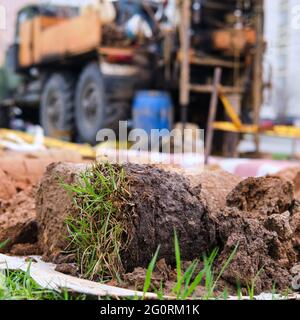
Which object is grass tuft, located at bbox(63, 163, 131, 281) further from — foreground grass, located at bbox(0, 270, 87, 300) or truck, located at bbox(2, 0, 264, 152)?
truck, located at bbox(2, 0, 264, 152)

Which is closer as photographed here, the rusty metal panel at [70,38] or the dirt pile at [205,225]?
the dirt pile at [205,225]

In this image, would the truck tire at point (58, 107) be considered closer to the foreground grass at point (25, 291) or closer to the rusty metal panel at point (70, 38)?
the rusty metal panel at point (70, 38)

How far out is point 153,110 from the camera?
36.1ft

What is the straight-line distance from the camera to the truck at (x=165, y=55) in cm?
1117

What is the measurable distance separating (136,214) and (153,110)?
8.54 m

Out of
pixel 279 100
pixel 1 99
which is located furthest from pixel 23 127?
pixel 279 100

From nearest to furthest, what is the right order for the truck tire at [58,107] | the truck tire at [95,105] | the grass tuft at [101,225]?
the grass tuft at [101,225], the truck tire at [95,105], the truck tire at [58,107]

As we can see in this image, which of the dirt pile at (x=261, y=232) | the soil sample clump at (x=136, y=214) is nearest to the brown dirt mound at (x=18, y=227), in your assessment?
the soil sample clump at (x=136, y=214)

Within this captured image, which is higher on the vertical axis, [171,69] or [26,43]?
[26,43]

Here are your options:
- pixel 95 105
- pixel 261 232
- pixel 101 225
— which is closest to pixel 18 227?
pixel 101 225

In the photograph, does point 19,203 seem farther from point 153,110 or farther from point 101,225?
point 153,110

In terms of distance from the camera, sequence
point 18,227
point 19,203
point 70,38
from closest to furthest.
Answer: point 18,227 → point 19,203 → point 70,38

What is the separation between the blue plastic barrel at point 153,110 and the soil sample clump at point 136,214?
796 centimetres

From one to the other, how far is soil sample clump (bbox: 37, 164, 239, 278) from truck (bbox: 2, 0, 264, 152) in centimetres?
808
